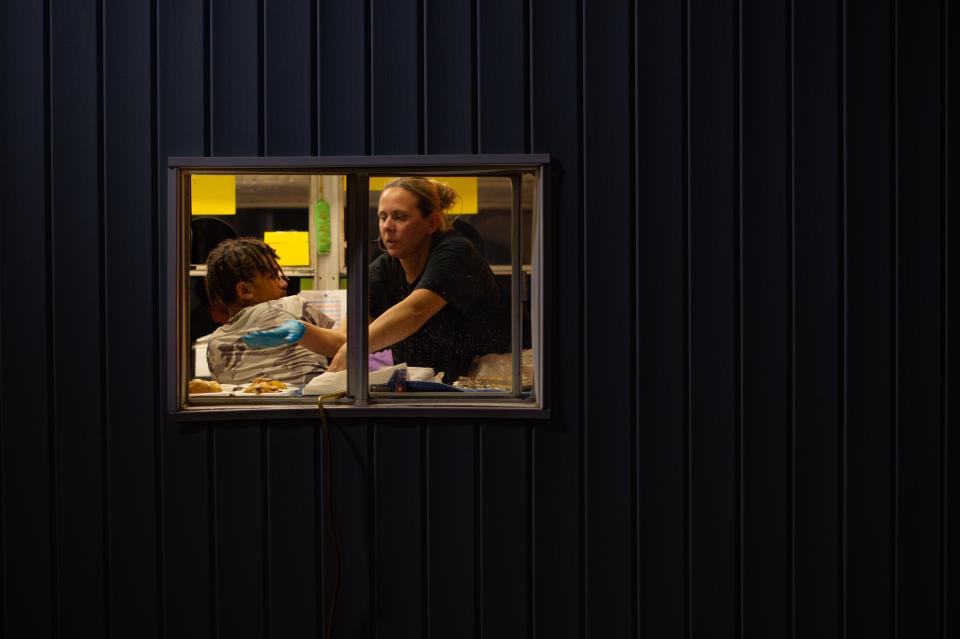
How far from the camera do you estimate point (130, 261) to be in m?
1.95

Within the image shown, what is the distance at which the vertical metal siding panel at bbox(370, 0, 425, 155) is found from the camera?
1931 mm

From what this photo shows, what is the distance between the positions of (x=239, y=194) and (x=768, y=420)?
207 centimetres

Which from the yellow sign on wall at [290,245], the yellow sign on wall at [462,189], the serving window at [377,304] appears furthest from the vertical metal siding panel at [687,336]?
the yellow sign on wall at [290,245]

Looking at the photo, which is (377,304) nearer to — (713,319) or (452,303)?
(452,303)

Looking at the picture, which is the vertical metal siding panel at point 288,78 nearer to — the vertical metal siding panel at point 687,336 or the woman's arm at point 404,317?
the woman's arm at point 404,317

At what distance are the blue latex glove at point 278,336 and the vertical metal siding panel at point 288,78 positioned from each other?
62cm

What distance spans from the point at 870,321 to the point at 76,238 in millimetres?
2733

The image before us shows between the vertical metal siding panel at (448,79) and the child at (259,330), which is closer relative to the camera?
the vertical metal siding panel at (448,79)

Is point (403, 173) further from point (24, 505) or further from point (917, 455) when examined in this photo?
point (917, 455)

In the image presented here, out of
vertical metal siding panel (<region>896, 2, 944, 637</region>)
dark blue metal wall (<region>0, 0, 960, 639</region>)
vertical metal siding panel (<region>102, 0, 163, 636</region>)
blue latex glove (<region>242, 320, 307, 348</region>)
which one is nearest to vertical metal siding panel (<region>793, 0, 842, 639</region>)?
dark blue metal wall (<region>0, 0, 960, 639</region>)

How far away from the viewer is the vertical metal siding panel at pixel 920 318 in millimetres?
1940

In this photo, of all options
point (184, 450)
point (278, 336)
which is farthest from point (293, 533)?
point (278, 336)

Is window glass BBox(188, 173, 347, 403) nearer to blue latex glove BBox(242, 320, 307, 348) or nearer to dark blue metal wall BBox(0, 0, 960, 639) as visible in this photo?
blue latex glove BBox(242, 320, 307, 348)

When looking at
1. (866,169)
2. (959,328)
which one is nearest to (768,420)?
(959,328)
